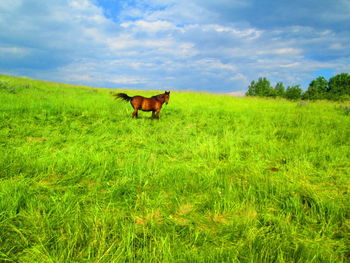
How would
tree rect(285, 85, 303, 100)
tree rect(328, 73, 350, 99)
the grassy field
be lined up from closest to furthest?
1. the grassy field
2. tree rect(328, 73, 350, 99)
3. tree rect(285, 85, 303, 100)

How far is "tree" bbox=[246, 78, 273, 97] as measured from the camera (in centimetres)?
6625

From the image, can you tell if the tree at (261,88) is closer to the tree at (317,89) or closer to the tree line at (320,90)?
the tree line at (320,90)

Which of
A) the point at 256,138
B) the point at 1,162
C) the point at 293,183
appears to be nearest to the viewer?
the point at 293,183

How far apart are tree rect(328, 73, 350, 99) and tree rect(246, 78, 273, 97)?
1609 centimetres

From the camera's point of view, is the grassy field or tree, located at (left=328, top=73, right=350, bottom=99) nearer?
the grassy field

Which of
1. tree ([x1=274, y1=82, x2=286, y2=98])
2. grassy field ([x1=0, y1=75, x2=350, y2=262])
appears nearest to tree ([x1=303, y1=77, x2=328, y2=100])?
tree ([x1=274, y1=82, x2=286, y2=98])

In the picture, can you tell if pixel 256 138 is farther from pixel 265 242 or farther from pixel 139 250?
pixel 139 250

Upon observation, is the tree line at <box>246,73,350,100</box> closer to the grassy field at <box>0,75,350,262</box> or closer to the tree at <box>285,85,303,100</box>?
the tree at <box>285,85,303,100</box>

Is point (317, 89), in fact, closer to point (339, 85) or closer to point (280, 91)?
point (339, 85)

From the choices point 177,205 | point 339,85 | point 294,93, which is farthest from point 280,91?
point 177,205

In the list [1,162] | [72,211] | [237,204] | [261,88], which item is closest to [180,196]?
[237,204]

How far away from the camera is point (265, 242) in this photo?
5.09 feet

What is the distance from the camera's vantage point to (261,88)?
226ft

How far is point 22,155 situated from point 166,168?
8.52 feet
